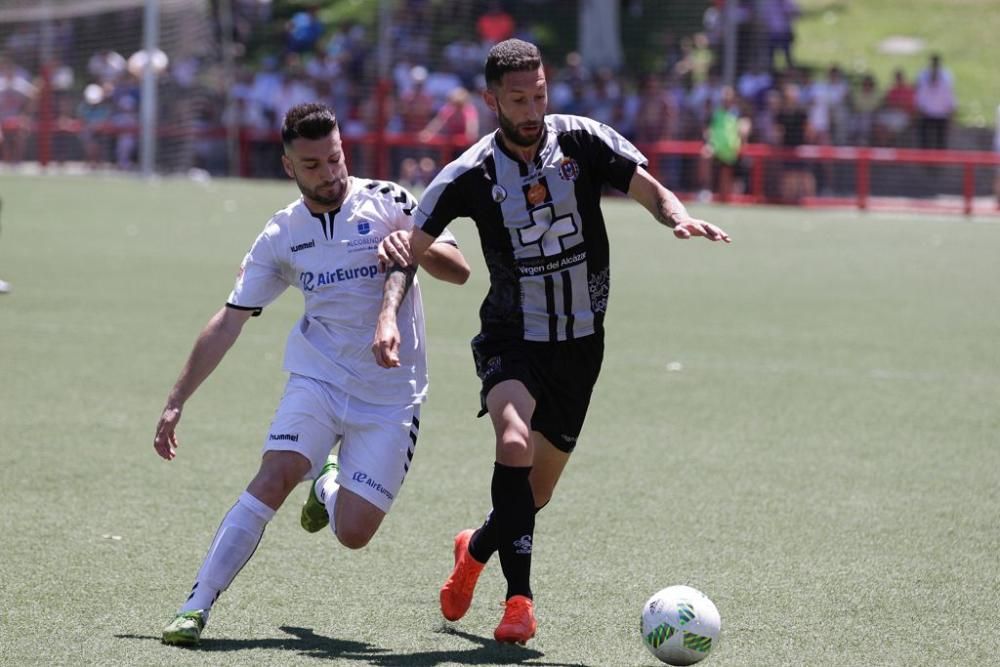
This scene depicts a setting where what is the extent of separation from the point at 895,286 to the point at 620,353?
5.36 metres

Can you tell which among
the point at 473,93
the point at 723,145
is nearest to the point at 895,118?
the point at 723,145

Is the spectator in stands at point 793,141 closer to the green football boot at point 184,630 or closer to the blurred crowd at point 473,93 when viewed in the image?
the blurred crowd at point 473,93

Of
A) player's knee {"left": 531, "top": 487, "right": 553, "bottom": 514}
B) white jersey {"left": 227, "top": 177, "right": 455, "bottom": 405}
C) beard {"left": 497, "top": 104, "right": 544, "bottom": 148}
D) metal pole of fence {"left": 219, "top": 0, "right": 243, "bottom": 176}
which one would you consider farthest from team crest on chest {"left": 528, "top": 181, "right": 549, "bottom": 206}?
metal pole of fence {"left": 219, "top": 0, "right": 243, "bottom": 176}

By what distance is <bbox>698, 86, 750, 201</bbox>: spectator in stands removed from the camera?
24922 millimetres

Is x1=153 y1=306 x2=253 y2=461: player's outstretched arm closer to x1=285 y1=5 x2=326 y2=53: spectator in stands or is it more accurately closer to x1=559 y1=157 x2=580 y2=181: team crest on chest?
x1=559 y1=157 x2=580 y2=181: team crest on chest

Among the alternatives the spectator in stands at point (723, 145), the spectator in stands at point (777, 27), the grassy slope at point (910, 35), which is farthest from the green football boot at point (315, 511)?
the grassy slope at point (910, 35)

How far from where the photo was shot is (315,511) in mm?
5918

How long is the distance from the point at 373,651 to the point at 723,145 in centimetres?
2080

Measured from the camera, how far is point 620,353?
11.6 metres

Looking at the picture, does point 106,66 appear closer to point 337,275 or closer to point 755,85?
point 755,85

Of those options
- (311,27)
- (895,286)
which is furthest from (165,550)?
(311,27)

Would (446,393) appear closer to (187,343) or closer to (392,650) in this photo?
(187,343)

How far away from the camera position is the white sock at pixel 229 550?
200 inches

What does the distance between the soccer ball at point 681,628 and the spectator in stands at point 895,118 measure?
2201 cm
